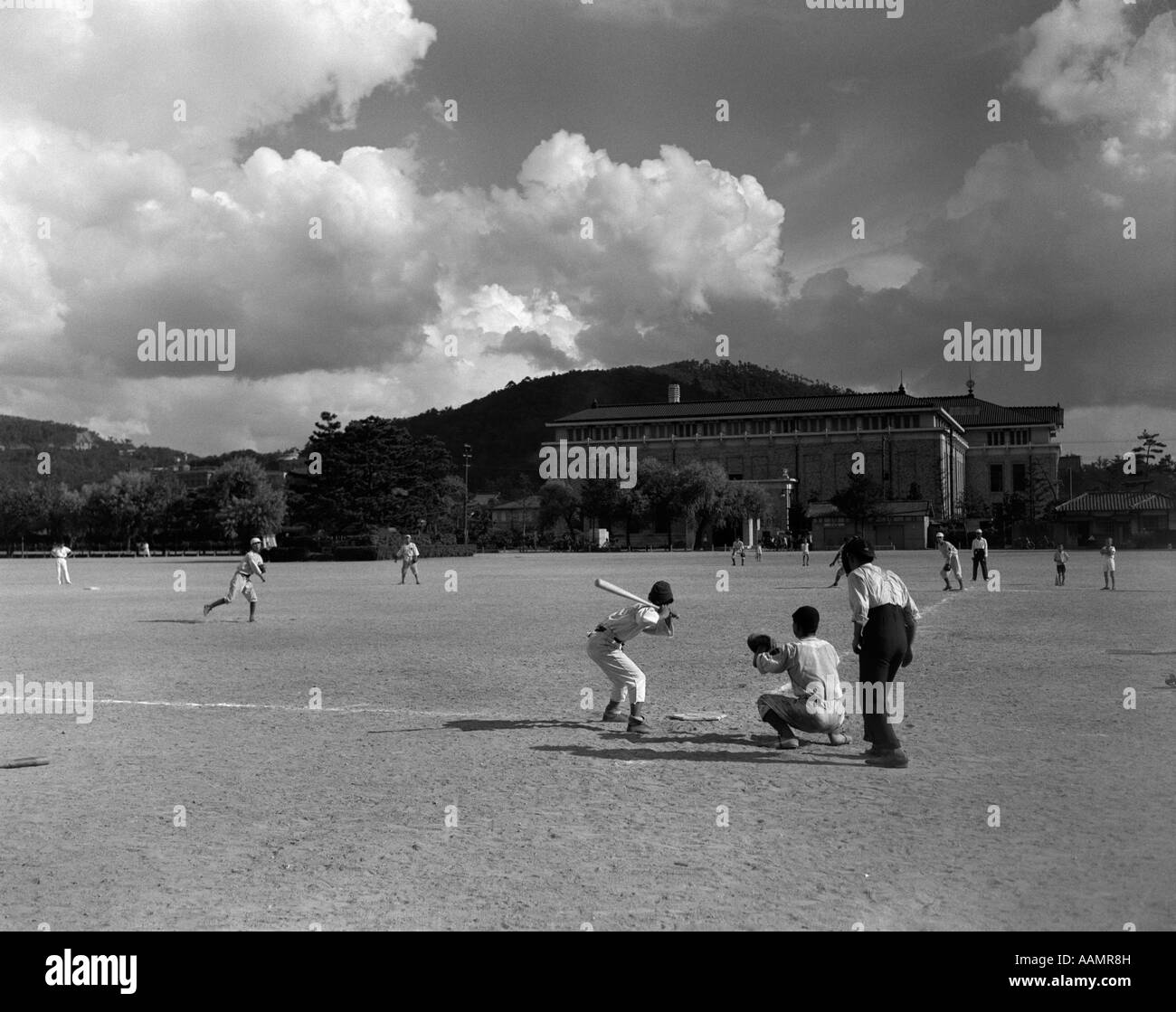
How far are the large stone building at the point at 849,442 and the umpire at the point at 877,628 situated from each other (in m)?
105

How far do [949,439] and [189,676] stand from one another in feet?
387

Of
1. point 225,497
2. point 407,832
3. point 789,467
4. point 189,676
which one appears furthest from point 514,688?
point 789,467

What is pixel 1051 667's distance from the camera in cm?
1337

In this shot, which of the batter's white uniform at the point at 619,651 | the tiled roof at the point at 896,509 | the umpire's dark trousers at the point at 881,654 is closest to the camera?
the umpire's dark trousers at the point at 881,654

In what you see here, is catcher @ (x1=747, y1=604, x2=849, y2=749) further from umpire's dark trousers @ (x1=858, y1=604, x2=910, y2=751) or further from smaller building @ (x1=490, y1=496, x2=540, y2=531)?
smaller building @ (x1=490, y1=496, x2=540, y2=531)

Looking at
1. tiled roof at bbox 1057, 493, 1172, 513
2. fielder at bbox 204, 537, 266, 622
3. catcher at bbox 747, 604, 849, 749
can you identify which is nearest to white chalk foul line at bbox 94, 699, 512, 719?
catcher at bbox 747, 604, 849, 749

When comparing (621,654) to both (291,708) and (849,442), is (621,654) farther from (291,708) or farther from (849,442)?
(849,442)

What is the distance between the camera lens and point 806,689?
8.63 meters

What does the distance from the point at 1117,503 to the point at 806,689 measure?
88.3 m

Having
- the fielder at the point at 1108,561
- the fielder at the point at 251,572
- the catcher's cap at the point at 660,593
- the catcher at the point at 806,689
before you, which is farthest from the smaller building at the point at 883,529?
the catcher's cap at the point at 660,593

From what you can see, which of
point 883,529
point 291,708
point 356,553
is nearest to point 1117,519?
point 883,529

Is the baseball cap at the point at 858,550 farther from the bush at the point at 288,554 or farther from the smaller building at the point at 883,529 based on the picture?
the smaller building at the point at 883,529

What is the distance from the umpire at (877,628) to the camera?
7930mm
